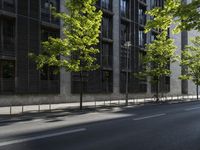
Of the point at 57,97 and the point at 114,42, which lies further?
the point at 114,42

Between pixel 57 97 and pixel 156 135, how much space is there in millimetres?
22075

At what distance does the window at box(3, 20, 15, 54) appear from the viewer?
27531 millimetres

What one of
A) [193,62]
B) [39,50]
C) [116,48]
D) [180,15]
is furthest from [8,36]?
[193,62]

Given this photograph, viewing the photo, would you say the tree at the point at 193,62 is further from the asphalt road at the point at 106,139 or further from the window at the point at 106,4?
the asphalt road at the point at 106,139

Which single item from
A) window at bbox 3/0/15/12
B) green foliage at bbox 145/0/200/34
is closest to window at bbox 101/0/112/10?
window at bbox 3/0/15/12

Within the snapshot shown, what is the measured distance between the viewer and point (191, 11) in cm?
1075

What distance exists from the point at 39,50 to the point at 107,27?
43.4ft

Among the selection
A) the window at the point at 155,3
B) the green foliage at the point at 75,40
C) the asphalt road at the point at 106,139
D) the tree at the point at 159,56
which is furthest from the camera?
the window at the point at 155,3

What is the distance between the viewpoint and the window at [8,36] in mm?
27531

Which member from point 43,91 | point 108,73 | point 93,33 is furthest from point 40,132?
point 108,73

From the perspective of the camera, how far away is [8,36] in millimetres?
27938

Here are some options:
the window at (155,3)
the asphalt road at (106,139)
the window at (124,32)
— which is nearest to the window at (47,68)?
the window at (124,32)

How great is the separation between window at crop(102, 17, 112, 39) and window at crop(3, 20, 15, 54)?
1446cm

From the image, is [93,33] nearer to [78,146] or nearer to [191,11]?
[191,11]
